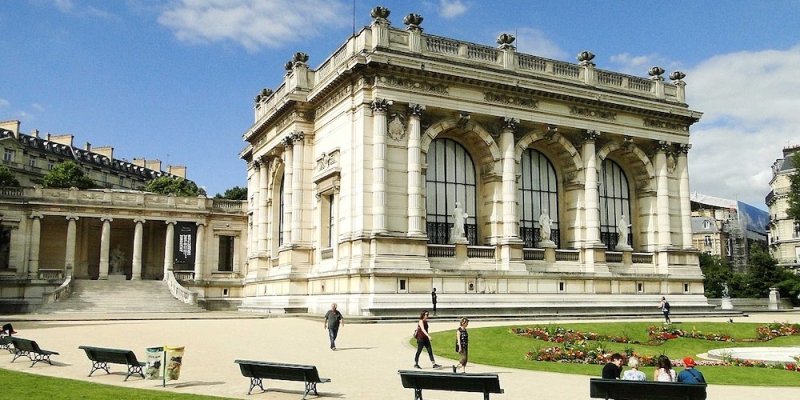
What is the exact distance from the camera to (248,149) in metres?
66.0

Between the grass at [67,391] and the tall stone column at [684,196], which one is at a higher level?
the tall stone column at [684,196]

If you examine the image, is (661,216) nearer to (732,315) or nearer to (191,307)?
(732,315)

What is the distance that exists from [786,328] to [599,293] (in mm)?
14890

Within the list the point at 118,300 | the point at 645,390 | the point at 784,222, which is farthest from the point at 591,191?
the point at 784,222

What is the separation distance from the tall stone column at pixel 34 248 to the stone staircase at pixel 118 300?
14.5ft

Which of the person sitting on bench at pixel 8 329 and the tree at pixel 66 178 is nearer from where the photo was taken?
the person sitting on bench at pixel 8 329

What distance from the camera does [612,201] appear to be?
54.8 metres

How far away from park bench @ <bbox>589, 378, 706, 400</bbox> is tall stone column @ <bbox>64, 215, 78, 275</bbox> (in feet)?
181

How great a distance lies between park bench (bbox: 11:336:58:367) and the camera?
777 inches

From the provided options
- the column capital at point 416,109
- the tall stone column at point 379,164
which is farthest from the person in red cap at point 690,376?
the column capital at point 416,109

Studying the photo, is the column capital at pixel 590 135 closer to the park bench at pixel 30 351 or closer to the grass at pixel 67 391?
the park bench at pixel 30 351

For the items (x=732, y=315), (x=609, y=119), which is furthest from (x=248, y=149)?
(x=732, y=315)

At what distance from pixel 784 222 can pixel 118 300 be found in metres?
91.6

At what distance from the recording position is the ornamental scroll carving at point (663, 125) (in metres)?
54.0
